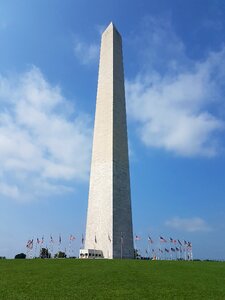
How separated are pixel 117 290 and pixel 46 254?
37.5 m

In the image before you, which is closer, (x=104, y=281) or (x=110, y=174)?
(x=104, y=281)

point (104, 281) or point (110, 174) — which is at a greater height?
point (110, 174)

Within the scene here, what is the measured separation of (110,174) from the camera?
150 feet

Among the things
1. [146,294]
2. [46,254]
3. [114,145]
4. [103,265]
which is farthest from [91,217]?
[146,294]

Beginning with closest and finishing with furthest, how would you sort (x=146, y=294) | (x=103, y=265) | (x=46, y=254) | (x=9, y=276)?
1. (x=146, y=294)
2. (x=9, y=276)
3. (x=103, y=265)
4. (x=46, y=254)

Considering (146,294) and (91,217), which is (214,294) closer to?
(146,294)

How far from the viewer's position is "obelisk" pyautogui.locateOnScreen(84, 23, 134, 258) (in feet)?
145

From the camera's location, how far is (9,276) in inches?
891

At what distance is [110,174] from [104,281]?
2423cm

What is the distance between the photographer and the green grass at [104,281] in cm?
1888

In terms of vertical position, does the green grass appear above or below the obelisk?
below

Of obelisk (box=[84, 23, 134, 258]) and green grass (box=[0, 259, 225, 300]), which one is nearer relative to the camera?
green grass (box=[0, 259, 225, 300])

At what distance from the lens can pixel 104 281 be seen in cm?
2203

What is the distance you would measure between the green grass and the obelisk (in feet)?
49.6
